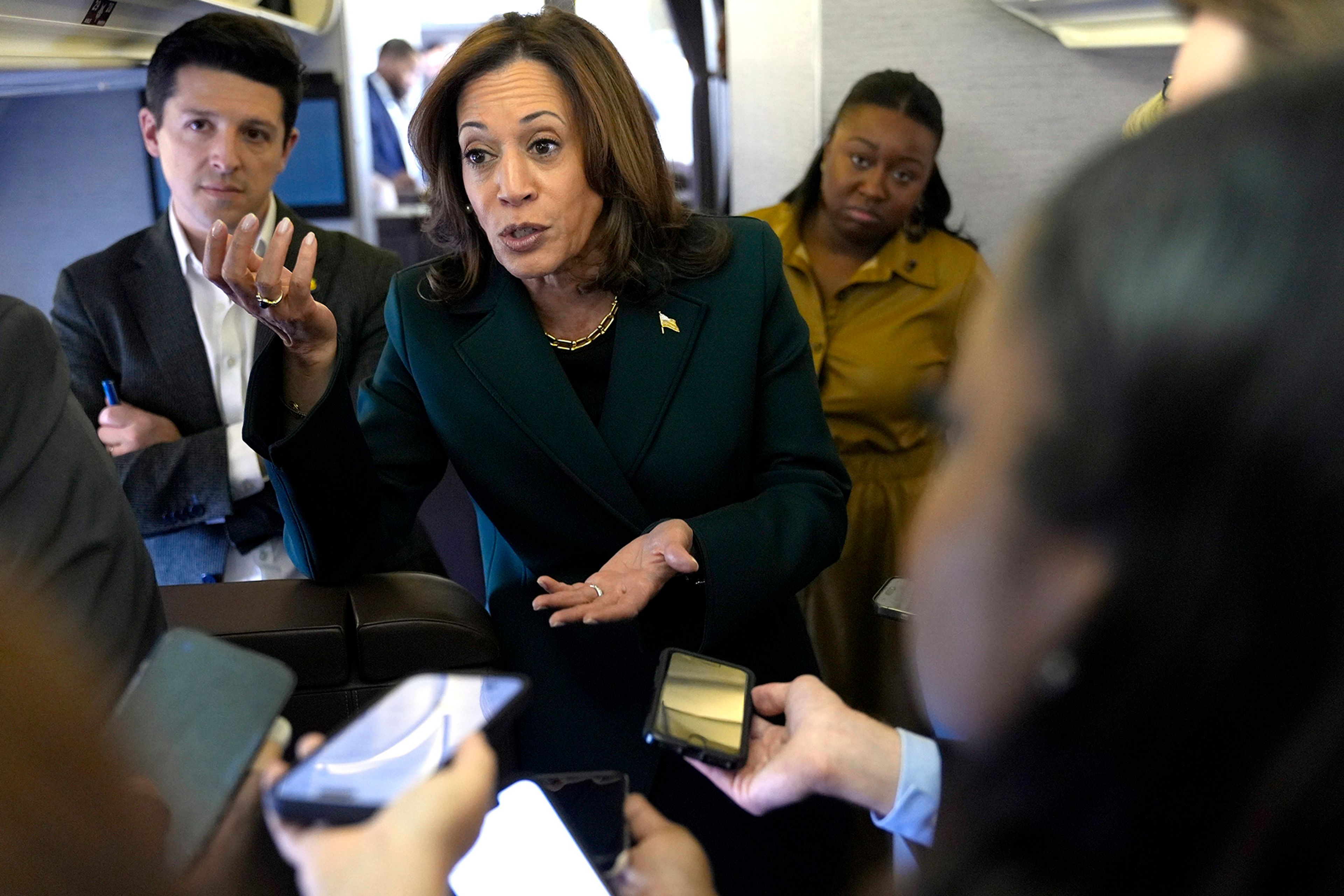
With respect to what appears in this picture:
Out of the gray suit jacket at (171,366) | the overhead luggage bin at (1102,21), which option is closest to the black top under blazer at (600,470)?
the gray suit jacket at (171,366)

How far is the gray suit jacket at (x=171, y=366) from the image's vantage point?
2221 mm

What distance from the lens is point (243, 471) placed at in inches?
88.0

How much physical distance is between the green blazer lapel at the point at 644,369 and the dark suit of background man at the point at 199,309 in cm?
85

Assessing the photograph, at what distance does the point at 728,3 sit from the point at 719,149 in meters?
0.51

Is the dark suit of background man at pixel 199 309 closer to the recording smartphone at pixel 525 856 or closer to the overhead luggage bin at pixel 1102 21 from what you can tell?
the recording smartphone at pixel 525 856

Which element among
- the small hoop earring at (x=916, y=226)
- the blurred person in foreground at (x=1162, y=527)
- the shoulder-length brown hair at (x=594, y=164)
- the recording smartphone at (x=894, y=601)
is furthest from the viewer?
the small hoop earring at (x=916, y=226)

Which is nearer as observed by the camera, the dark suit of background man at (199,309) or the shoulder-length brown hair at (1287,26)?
the shoulder-length brown hair at (1287,26)

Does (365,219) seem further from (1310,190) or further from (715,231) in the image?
(1310,190)

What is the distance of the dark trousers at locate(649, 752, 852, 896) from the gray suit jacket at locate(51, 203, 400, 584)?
1.11 m

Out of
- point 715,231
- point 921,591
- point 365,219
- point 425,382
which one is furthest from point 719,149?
point 921,591

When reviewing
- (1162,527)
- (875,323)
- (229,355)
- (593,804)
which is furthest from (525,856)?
(875,323)

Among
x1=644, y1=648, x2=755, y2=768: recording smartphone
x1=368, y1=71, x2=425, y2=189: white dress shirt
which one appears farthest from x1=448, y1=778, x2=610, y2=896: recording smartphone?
x1=368, y1=71, x2=425, y2=189: white dress shirt

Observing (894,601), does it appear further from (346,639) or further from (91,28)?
(91,28)

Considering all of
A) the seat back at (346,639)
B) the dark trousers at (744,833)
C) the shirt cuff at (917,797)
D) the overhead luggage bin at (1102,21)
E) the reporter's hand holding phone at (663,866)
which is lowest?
the dark trousers at (744,833)
